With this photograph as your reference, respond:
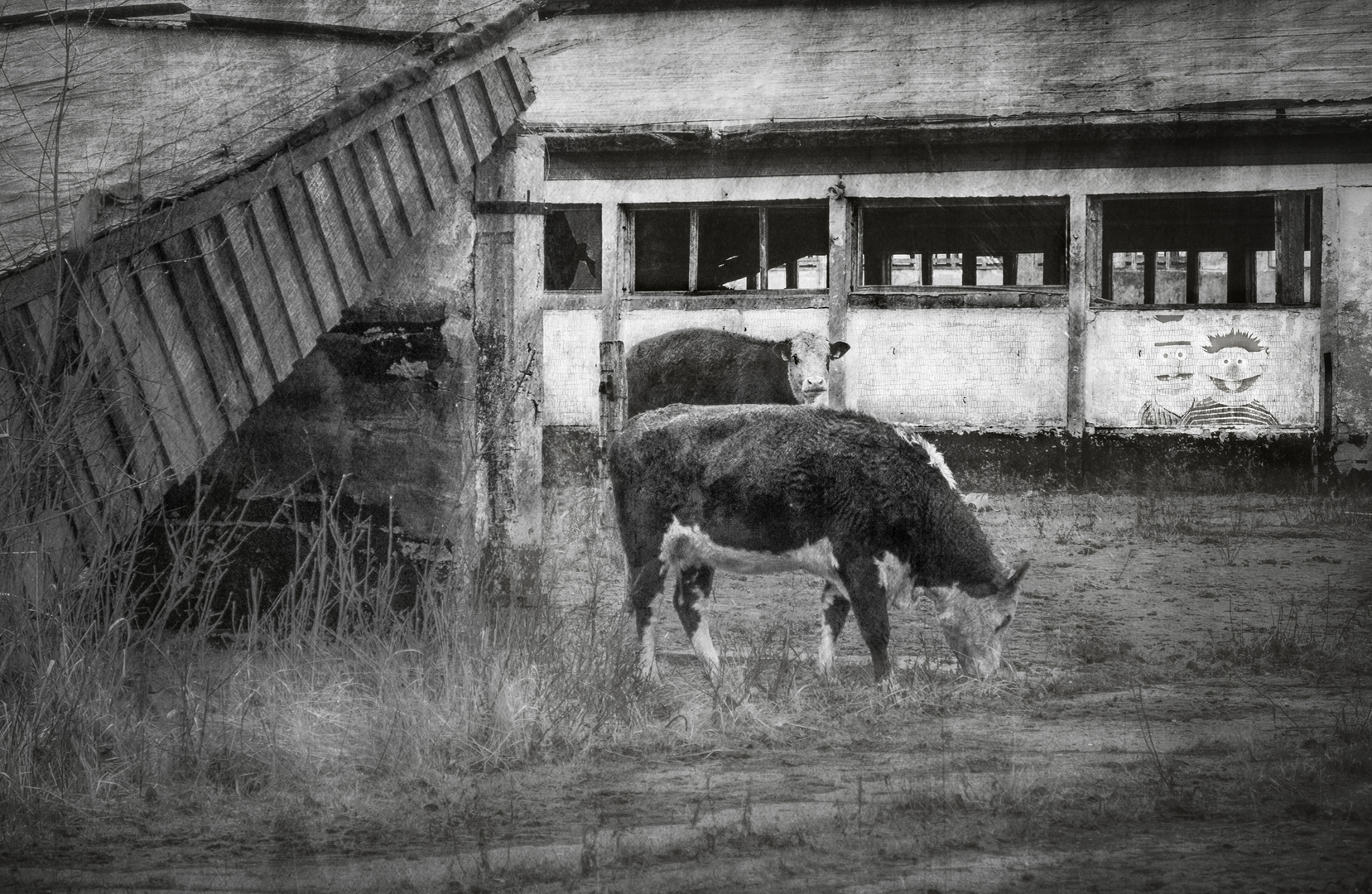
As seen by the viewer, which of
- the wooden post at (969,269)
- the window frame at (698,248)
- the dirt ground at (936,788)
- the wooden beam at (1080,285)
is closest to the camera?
the dirt ground at (936,788)

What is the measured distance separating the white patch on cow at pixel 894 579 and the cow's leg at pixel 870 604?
4cm

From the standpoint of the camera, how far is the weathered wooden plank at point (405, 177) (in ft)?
20.2

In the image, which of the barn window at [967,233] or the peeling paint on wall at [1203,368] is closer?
the peeling paint on wall at [1203,368]

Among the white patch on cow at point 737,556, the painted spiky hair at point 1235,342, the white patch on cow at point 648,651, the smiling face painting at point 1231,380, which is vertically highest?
the painted spiky hair at point 1235,342

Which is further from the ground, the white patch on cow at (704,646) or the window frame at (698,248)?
the window frame at (698,248)

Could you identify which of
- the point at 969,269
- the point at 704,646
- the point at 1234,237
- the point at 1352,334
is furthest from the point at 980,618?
the point at 969,269

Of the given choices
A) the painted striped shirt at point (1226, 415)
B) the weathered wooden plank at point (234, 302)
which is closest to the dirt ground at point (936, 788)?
the weathered wooden plank at point (234, 302)

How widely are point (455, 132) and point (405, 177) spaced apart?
392 millimetres

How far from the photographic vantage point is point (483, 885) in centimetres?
364

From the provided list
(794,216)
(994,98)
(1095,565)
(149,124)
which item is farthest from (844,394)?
(149,124)

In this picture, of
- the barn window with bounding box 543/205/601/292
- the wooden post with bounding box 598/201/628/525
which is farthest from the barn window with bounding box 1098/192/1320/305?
the barn window with bounding box 543/205/601/292

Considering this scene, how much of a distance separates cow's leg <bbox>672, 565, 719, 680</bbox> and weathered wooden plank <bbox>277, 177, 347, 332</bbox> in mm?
2132

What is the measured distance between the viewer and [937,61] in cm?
1245

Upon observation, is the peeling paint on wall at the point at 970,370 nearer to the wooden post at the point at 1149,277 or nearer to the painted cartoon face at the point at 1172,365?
the painted cartoon face at the point at 1172,365
